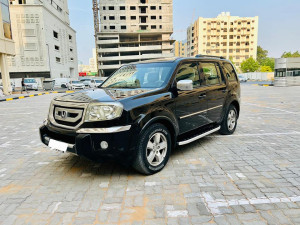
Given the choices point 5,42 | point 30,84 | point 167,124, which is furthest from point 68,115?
point 30,84

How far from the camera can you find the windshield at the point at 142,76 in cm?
382

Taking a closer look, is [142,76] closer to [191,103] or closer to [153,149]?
[191,103]

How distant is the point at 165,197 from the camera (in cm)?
279

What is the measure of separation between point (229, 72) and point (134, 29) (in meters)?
70.8

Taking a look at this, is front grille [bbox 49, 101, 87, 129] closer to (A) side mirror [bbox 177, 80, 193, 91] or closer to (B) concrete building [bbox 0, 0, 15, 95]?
(A) side mirror [bbox 177, 80, 193, 91]

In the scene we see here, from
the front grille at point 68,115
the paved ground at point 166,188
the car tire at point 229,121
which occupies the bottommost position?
the paved ground at point 166,188

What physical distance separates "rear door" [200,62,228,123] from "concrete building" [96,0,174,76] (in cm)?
6630

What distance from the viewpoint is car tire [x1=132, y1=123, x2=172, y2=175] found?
10.3 ft

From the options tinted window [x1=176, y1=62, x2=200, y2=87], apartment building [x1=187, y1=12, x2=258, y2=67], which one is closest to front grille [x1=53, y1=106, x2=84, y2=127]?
tinted window [x1=176, y1=62, x2=200, y2=87]

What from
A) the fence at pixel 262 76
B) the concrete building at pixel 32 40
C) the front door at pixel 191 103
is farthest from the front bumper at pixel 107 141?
the fence at pixel 262 76

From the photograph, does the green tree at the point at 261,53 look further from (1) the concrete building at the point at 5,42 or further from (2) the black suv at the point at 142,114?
(2) the black suv at the point at 142,114

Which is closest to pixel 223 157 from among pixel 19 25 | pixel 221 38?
pixel 19 25

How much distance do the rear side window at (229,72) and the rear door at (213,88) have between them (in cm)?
30

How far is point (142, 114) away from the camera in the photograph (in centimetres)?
312
